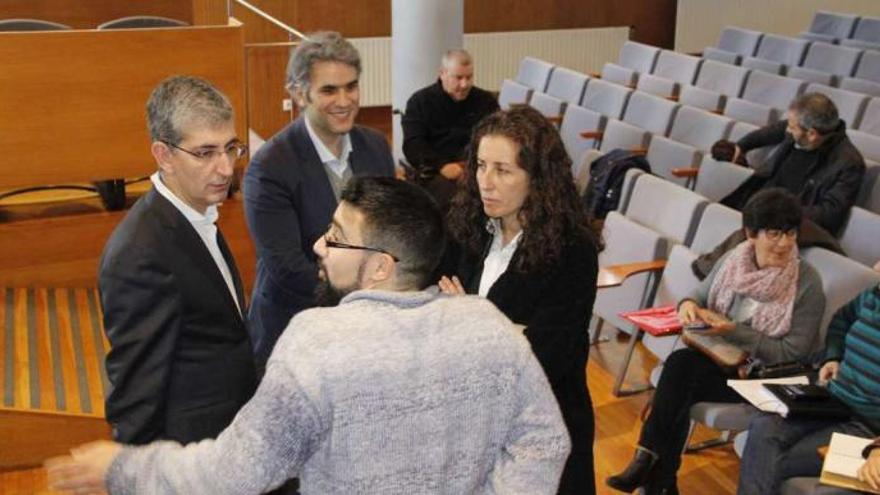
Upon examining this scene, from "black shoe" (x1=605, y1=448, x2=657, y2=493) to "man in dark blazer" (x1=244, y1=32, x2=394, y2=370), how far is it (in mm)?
1496

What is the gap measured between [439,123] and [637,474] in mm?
2633

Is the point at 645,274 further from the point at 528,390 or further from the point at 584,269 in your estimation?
the point at 528,390

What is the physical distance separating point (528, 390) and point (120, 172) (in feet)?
12.5

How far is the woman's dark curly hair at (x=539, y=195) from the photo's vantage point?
222 cm

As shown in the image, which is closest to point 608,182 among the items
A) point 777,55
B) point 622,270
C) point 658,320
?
point 622,270

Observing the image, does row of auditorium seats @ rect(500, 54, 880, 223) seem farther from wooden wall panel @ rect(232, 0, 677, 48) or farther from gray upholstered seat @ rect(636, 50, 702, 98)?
wooden wall panel @ rect(232, 0, 677, 48)

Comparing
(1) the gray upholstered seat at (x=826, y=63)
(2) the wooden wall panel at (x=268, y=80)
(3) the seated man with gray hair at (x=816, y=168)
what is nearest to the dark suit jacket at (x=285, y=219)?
(3) the seated man with gray hair at (x=816, y=168)

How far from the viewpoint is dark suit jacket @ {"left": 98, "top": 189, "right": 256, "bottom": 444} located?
1901 millimetres

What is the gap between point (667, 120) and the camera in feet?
22.4

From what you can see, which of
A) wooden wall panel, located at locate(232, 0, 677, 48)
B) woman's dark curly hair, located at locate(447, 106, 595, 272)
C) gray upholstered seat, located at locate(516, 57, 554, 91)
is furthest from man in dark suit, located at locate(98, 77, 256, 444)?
wooden wall panel, located at locate(232, 0, 677, 48)

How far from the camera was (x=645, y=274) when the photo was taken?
4457 mm

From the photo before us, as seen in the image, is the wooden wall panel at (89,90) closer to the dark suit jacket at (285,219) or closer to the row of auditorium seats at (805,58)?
the dark suit jacket at (285,219)

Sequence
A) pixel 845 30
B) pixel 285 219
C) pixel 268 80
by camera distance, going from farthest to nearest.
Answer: pixel 845 30 < pixel 268 80 < pixel 285 219

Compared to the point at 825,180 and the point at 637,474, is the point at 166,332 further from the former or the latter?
the point at 825,180
